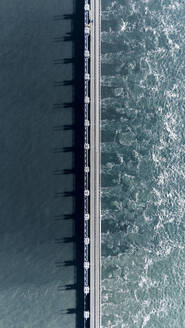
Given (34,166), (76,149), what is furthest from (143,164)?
(34,166)

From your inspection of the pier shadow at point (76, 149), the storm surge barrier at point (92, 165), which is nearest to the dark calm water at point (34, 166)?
the pier shadow at point (76, 149)

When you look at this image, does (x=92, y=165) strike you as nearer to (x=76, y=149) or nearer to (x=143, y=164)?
(x=76, y=149)

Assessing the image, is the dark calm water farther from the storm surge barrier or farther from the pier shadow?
the storm surge barrier

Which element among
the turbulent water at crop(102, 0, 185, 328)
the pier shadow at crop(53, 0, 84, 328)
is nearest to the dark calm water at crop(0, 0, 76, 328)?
the pier shadow at crop(53, 0, 84, 328)

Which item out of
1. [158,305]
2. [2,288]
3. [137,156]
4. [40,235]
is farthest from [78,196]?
[158,305]

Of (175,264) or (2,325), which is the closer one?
(2,325)

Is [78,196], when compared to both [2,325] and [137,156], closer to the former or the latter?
[137,156]
